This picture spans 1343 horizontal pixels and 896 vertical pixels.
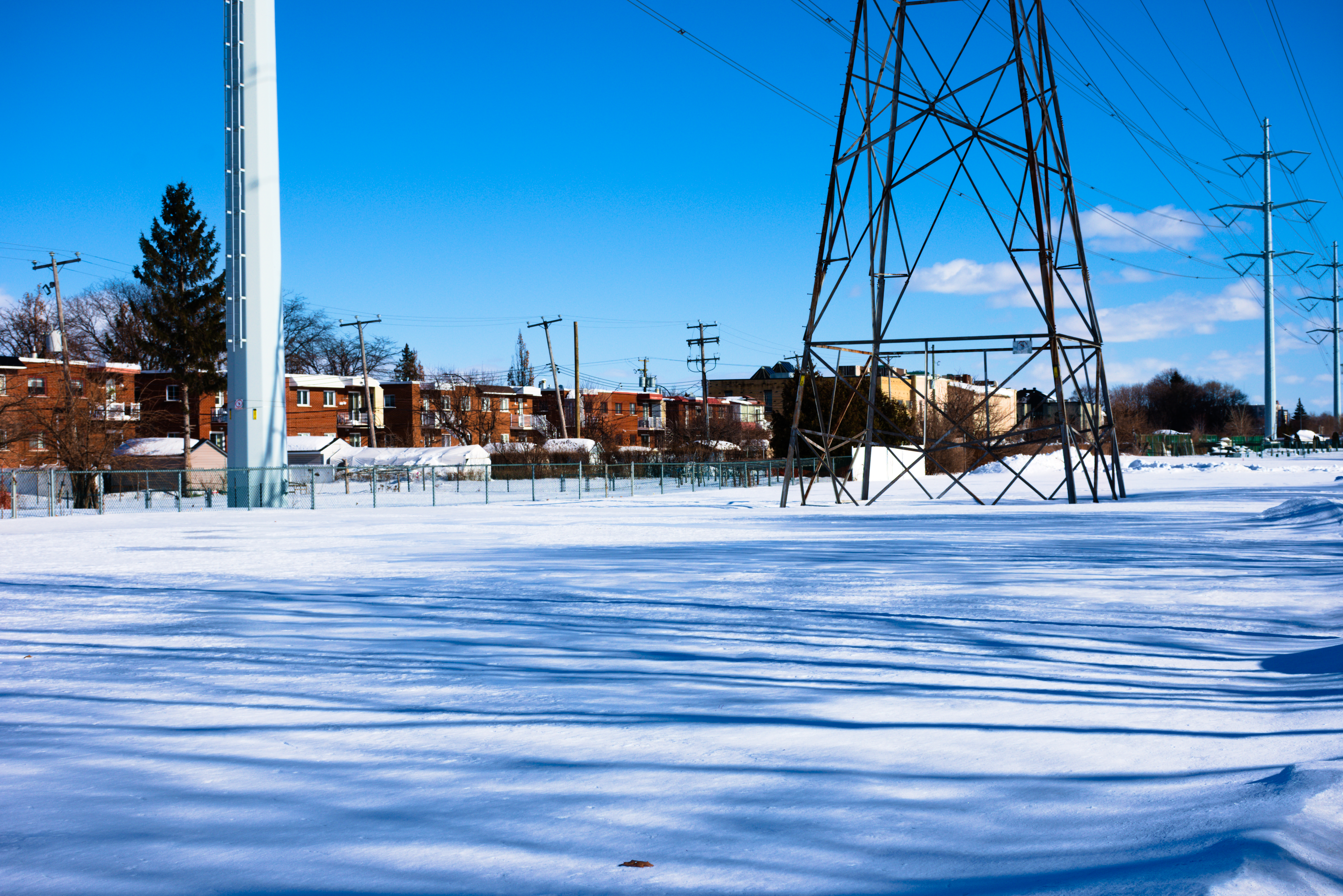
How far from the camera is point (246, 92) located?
28422 millimetres

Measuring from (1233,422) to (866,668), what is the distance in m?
132

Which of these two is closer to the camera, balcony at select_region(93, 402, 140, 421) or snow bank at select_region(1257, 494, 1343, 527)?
snow bank at select_region(1257, 494, 1343, 527)

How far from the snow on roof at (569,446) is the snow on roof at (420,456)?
4.92 m

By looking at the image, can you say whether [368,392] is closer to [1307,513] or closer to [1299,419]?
[1307,513]

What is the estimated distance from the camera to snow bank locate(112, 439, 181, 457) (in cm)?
5684

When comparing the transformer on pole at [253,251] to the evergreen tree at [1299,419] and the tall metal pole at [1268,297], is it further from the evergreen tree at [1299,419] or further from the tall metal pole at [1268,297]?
the evergreen tree at [1299,419]

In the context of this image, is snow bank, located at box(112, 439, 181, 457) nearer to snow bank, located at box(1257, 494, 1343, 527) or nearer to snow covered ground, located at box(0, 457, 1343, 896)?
snow covered ground, located at box(0, 457, 1343, 896)

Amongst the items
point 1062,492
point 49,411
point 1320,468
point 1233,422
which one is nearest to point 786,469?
point 1062,492

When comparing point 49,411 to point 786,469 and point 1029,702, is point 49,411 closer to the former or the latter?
point 786,469

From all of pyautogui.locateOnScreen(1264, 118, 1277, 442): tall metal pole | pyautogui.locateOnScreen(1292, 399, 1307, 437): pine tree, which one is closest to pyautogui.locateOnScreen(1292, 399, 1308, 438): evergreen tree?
pyautogui.locateOnScreen(1292, 399, 1307, 437): pine tree

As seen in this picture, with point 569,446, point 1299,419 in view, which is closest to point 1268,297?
point 569,446

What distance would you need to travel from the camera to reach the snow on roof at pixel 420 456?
61562 mm

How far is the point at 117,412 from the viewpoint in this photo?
167 feet

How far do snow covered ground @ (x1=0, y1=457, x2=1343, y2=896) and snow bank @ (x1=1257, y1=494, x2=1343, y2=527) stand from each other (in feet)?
16.5
